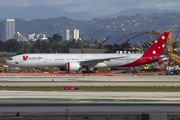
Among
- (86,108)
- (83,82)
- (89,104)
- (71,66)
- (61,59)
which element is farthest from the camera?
(61,59)

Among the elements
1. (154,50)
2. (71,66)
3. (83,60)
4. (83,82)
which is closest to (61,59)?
(71,66)

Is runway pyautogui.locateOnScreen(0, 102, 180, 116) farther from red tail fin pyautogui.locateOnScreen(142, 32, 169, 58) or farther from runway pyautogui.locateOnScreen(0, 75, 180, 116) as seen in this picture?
red tail fin pyautogui.locateOnScreen(142, 32, 169, 58)

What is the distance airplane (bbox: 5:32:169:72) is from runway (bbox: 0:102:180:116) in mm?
33420

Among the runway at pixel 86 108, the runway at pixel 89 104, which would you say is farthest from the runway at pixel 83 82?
the runway at pixel 86 108

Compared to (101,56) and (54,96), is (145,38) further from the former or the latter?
(54,96)

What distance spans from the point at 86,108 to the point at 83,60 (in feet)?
123

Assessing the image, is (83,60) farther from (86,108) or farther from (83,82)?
(86,108)

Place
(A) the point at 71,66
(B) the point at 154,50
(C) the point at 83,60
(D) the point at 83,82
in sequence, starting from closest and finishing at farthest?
(D) the point at 83,82, (A) the point at 71,66, (C) the point at 83,60, (B) the point at 154,50

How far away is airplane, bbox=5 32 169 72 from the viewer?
55.6 metres

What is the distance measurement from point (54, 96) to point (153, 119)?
15325 mm

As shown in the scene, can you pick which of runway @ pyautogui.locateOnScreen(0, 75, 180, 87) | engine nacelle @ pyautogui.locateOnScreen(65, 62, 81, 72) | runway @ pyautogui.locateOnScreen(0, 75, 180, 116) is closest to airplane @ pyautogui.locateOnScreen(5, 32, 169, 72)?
engine nacelle @ pyautogui.locateOnScreen(65, 62, 81, 72)

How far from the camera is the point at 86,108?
68.0ft

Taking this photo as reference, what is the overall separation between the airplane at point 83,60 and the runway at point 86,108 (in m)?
33.4

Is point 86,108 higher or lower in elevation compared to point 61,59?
lower
